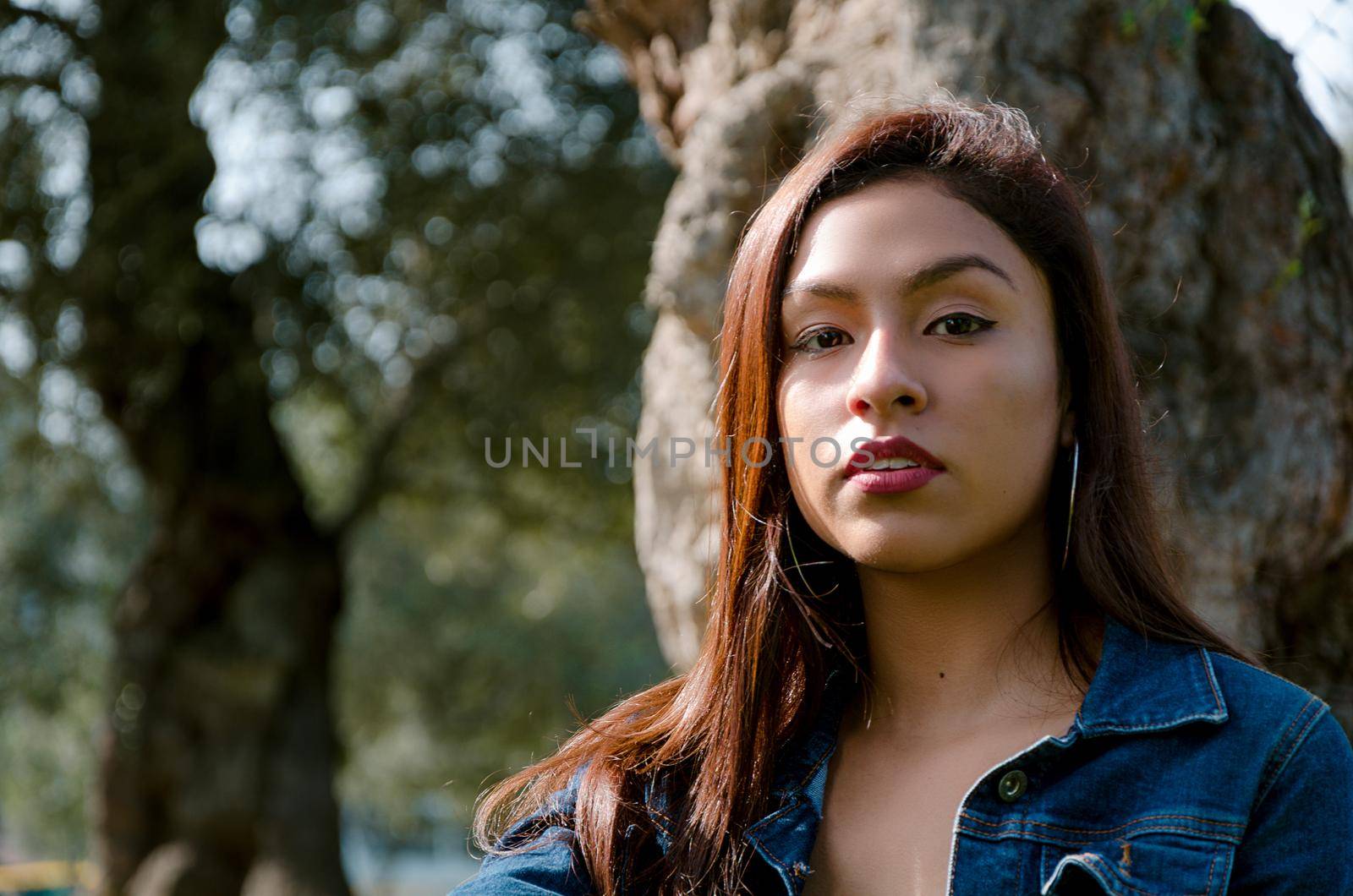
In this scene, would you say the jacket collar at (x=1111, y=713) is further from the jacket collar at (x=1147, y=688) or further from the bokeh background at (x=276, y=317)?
the bokeh background at (x=276, y=317)

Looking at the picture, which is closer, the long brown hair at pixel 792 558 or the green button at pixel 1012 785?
the green button at pixel 1012 785

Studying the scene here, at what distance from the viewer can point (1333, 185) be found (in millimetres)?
3076

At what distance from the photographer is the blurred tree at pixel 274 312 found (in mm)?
7762

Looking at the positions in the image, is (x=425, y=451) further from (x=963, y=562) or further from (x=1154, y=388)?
(x=963, y=562)

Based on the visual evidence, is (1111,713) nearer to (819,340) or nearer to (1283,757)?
(1283,757)

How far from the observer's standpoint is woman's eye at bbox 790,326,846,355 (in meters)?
1.79

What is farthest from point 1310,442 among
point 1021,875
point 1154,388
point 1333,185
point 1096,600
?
point 1021,875

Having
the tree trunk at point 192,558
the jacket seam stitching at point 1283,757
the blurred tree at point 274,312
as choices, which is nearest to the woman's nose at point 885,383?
the jacket seam stitching at point 1283,757

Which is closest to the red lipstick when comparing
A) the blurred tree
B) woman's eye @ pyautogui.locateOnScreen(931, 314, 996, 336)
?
woman's eye @ pyautogui.locateOnScreen(931, 314, 996, 336)

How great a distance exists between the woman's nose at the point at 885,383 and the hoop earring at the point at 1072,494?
0.91 feet

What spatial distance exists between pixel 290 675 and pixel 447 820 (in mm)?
A: 17253

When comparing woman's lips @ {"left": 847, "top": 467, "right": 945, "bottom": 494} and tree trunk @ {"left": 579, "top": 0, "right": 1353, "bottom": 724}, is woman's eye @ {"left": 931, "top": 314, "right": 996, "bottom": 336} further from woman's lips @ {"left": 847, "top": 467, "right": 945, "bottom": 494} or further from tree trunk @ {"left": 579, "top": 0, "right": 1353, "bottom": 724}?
tree trunk @ {"left": 579, "top": 0, "right": 1353, "bottom": 724}

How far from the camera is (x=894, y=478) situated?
1.66m

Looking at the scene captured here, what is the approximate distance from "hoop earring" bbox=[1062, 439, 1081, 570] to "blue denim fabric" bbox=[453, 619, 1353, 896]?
109 millimetres
